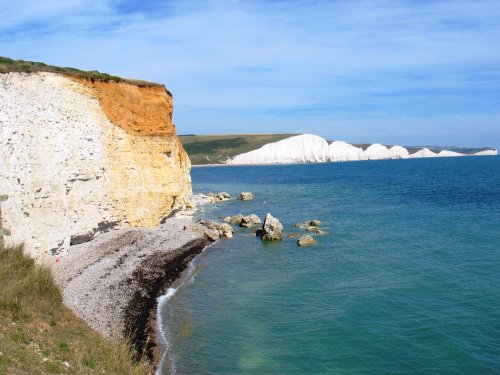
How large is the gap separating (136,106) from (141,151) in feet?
10.8

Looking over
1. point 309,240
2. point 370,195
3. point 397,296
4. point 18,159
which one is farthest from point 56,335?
point 370,195

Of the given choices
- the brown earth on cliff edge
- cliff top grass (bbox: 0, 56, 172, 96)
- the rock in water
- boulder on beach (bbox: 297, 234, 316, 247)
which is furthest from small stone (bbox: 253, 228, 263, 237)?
cliff top grass (bbox: 0, 56, 172, 96)

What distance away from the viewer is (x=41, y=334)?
1120cm

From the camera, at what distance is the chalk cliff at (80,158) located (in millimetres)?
18938

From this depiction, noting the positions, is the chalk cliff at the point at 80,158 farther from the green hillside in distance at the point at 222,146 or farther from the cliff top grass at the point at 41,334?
the green hillside in distance at the point at 222,146

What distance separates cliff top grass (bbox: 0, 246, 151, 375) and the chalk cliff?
4815 mm

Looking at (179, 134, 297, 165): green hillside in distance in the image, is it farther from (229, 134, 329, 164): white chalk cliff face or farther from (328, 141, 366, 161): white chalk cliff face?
(328, 141, 366, 161): white chalk cliff face

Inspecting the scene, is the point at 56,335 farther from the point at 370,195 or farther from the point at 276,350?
the point at 370,195

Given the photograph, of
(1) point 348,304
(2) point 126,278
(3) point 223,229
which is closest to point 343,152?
(3) point 223,229

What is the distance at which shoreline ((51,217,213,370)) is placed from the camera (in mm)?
16109

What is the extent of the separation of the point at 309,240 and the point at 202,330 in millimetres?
15159

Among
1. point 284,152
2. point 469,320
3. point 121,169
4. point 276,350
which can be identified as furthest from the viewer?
point 284,152

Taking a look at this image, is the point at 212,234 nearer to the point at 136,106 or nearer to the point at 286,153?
the point at 136,106

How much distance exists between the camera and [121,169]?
28.0m
